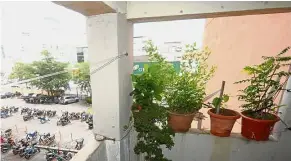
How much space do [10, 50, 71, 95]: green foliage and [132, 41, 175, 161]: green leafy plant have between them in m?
0.63

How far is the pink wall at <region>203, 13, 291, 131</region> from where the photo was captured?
1.97m

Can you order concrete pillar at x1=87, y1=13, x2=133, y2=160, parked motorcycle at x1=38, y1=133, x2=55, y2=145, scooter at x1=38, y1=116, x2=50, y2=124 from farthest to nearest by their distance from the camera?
parked motorcycle at x1=38, y1=133, x2=55, y2=145 < scooter at x1=38, y1=116, x2=50, y2=124 < concrete pillar at x1=87, y1=13, x2=133, y2=160

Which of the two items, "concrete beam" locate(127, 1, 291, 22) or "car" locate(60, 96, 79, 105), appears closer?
"concrete beam" locate(127, 1, 291, 22)

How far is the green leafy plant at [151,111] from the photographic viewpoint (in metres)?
1.44

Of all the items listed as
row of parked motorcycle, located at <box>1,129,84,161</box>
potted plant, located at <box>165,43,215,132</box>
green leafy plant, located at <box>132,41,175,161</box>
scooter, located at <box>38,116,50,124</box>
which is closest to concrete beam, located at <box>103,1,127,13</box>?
green leafy plant, located at <box>132,41,175,161</box>

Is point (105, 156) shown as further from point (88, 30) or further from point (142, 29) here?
point (142, 29)

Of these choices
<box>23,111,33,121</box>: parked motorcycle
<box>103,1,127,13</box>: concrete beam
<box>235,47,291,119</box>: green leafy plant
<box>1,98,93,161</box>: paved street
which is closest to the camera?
<box>103,1,127,13</box>: concrete beam

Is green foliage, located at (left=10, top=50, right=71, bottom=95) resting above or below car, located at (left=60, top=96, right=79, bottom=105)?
above

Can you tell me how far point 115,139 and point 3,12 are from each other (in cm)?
109

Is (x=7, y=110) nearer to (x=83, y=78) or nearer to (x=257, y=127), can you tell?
(x=83, y=78)

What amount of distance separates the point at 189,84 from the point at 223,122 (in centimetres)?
44

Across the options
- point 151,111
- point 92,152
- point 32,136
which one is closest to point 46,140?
point 32,136

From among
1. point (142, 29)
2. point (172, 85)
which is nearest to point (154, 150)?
point (172, 85)

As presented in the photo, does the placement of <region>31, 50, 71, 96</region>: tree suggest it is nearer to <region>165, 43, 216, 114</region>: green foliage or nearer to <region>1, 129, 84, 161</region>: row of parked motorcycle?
<region>1, 129, 84, 161</region>: row of parked motorcycle
